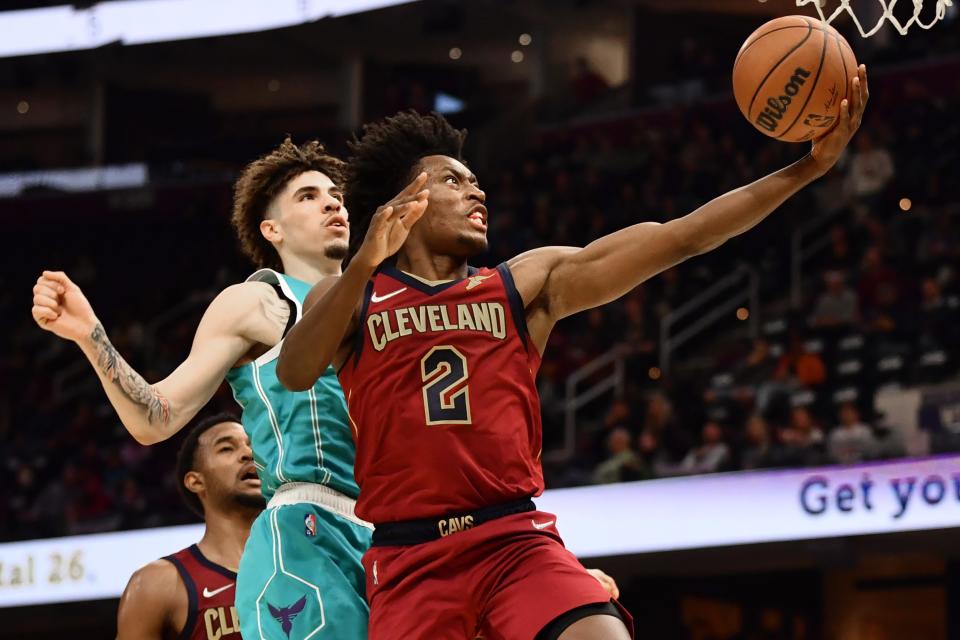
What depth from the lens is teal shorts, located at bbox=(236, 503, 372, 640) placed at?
3.99 m

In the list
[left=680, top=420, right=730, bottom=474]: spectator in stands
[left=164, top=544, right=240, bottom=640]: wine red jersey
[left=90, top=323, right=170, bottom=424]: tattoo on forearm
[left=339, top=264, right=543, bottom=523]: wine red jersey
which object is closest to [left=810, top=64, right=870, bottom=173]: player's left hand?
[left=339, top=264, right=543, bottom=523]: wine red jersey

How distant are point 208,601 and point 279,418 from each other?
4.33ft

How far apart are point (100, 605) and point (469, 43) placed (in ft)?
40.1

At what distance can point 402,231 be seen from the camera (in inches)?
141

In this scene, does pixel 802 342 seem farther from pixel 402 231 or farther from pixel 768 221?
pixel 402 231

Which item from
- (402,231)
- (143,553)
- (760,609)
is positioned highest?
(402,231)

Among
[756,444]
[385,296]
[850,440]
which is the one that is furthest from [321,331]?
[756,444]

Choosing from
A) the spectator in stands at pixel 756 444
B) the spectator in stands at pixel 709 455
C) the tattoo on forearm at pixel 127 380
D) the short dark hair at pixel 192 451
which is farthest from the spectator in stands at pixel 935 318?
the tattoo on forearm at pixel 127 380

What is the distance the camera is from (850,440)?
10117 millimetres

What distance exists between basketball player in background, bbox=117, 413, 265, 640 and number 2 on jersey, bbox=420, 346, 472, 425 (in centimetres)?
193

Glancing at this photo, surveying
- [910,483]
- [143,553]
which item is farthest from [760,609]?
[143,553]

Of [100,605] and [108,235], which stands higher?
[108,235]

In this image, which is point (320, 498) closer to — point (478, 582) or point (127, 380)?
point (127, 380)

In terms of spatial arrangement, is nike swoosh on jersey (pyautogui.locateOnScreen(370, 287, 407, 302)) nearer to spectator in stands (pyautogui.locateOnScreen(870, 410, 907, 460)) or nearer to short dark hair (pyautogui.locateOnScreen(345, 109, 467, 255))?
short dark hair (pyautogui.locateOnScreen(345, 109, 467, 255))
